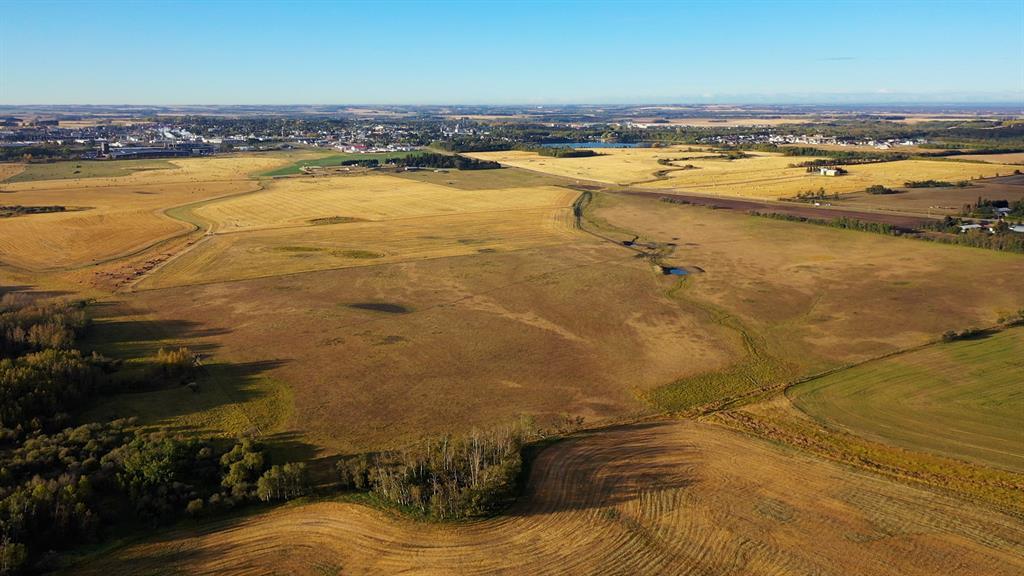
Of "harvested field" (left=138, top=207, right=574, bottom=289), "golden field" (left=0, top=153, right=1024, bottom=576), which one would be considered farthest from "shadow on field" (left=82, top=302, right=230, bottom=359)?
"harvested field" (left=138, top=207, right=574, bottom=289)

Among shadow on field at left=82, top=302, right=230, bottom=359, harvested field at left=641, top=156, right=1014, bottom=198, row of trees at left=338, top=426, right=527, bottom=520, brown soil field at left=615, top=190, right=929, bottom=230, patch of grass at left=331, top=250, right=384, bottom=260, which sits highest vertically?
harvested field at left=641, top=156, right=1014, bottom=198

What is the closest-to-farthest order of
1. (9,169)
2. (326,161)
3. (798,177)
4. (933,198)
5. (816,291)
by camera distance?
1. (816,291)
2. (933,198)
3. (798,177)
4. (9,169)
5. (326,161)

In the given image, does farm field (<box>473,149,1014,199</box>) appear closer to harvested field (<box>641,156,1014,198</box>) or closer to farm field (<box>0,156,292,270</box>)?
harvested field (<box>641,156,1014,198</box>)

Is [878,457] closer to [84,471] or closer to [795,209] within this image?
[84,471]

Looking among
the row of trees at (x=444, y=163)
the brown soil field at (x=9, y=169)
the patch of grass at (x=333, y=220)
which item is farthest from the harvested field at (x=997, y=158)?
the brown soil field at (x=9, y=169)

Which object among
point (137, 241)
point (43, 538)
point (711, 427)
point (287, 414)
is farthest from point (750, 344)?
point (137, 241)

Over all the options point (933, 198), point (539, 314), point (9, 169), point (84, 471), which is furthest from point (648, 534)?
point (9, 169)
